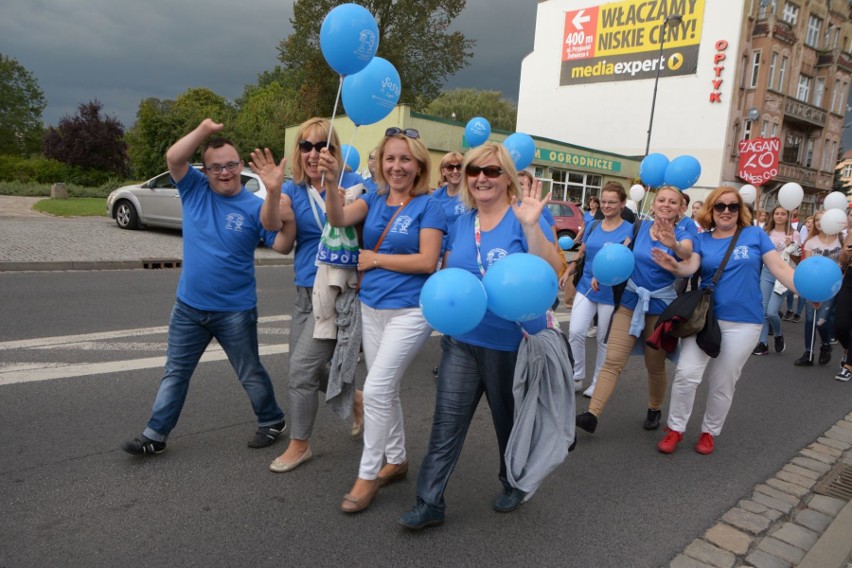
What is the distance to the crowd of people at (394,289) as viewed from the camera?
9.12 feet

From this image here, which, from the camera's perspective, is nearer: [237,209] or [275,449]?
[237,209]

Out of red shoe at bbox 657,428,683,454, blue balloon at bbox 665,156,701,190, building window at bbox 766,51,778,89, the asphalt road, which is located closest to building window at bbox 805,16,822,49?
building window at bbox 766,51,778,89

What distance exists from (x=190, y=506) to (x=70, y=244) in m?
10.5

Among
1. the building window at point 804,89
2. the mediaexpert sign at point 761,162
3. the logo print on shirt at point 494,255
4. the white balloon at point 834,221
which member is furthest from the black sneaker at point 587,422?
the building window at point 804,89

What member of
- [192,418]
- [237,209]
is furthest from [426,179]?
[192,418]

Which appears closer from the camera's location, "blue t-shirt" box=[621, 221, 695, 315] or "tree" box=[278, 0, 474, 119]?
"blue t-shirt" box=[621, 221, 695, 315]

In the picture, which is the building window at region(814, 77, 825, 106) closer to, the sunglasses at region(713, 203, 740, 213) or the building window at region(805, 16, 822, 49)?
the building window at region(805, 16, 822, 49)

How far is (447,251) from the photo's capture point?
9.67 feet

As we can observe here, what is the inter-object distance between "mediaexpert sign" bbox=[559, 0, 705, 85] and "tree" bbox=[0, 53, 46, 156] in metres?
45.6

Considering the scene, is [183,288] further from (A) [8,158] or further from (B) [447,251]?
(A) [8,158]

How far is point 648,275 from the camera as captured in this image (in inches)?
170

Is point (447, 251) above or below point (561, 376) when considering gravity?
above

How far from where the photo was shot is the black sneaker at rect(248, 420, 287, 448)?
11.8 feet

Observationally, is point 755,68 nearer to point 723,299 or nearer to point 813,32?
point 813,32
